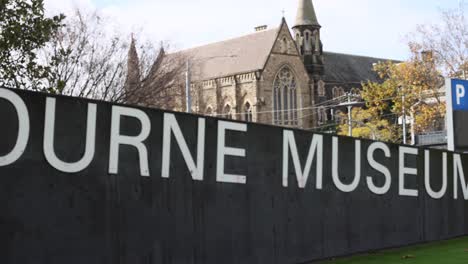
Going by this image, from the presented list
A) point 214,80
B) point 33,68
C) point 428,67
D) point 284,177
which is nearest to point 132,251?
point 284,177

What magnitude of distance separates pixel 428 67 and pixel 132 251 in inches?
2017

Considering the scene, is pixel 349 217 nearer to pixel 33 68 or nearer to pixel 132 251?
pixel 132 251

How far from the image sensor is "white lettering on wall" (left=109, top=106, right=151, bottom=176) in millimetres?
9823

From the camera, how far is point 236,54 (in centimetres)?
9825

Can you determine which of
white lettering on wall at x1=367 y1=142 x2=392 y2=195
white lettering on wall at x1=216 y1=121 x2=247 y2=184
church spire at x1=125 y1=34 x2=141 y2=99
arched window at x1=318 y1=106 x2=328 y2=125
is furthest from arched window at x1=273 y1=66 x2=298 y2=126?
white lettering on wall at x1=216 y1=121 x2=247 y2=184

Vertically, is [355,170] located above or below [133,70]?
below

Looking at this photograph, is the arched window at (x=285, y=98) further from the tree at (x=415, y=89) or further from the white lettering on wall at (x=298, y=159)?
the white lettering on wall at (x=298, y=159)

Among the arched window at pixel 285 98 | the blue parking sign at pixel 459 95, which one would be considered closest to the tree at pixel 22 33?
the blue parking sign at pixel 459 95

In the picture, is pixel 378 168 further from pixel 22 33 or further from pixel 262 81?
pixel 262 81

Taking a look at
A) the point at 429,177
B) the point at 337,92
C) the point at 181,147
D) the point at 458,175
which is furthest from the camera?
the point at 337,92

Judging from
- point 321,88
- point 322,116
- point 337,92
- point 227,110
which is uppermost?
point 337,92

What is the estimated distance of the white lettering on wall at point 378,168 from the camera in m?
14.2

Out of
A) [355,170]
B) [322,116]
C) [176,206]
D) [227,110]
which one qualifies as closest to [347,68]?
[322,116]

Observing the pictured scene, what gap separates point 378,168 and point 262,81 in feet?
268
